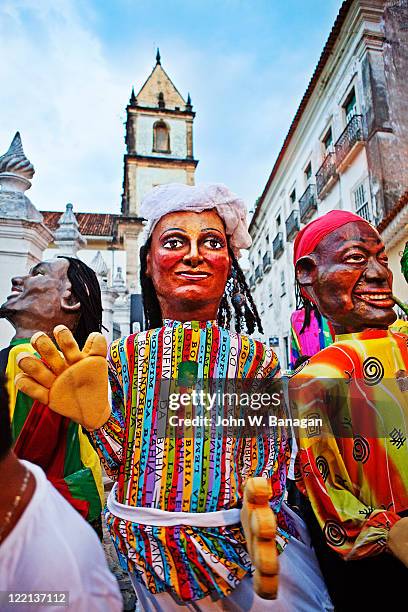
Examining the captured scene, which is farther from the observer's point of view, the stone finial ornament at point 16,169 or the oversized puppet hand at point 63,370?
the stone finial ornament at point 16,169

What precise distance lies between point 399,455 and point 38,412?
0.95m

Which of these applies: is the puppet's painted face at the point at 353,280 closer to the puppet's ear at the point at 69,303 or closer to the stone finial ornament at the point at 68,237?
the puppet's ear at the point at 69,303

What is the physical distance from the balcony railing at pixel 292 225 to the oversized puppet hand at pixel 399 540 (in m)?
12.1

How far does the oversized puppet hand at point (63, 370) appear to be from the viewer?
86 centimetres

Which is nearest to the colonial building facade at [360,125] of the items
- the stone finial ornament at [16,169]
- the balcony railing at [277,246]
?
the balcony railing at [277,246]

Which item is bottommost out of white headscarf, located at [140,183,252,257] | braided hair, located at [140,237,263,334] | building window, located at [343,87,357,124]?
braided hair, located at [140,237,263,334]

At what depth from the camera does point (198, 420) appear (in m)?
1.14

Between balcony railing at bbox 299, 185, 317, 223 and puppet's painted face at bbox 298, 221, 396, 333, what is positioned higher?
balcony railing at bbox 299, 185, 317, 223

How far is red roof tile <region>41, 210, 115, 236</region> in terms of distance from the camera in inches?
866

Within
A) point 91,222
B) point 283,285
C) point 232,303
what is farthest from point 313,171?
point 91,222

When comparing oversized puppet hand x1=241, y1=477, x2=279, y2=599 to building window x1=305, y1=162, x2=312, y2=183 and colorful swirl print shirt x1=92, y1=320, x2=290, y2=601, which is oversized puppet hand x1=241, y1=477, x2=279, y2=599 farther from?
building window x1=305, y1=162, x2=312, y2=183

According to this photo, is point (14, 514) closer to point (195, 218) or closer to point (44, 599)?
point (44, 599)

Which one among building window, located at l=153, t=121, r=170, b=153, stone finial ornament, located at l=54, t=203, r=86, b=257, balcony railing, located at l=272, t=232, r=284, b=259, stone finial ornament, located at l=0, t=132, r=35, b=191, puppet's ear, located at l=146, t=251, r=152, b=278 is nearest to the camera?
puppet's ear, located at l=146, t=251, r=152, b=278

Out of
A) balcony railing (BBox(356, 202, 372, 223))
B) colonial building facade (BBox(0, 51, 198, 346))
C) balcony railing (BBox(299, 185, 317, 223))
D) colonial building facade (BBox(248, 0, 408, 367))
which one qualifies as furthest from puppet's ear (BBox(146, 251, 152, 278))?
colonial building facade (BBox(0, 51, 198, 346))
